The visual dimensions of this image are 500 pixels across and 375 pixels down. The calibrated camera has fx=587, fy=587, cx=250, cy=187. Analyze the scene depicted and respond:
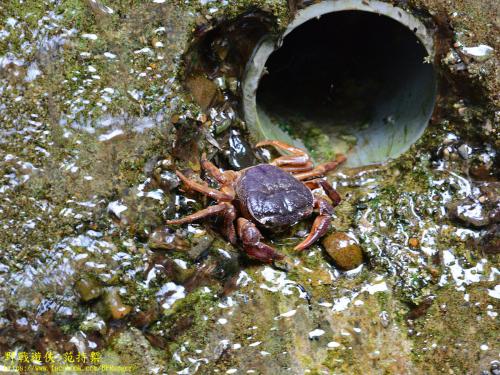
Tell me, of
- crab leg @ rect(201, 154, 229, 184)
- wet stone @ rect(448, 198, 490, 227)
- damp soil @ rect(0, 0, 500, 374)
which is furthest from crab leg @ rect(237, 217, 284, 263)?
wet stone @ rect(448, 198, 490, 227)

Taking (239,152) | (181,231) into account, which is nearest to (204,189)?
(181,231)

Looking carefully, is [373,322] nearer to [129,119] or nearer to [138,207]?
[138,207]

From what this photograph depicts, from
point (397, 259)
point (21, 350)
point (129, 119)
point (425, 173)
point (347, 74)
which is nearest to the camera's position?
point (21, 350)

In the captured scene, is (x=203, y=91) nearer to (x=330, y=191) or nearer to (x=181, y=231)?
(x=181, y=231)

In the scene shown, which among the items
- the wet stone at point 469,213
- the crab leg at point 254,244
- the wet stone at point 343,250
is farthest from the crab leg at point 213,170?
the wet stone at point 469,213

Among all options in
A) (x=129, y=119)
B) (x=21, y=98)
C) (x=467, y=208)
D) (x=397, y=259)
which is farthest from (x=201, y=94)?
(x=467, y=208)

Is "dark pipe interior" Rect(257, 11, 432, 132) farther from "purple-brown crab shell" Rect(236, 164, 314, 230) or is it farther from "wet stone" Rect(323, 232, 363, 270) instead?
"wet stone" Rect(323, 232, 363, 270)

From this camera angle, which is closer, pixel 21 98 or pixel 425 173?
pixel 21 98
